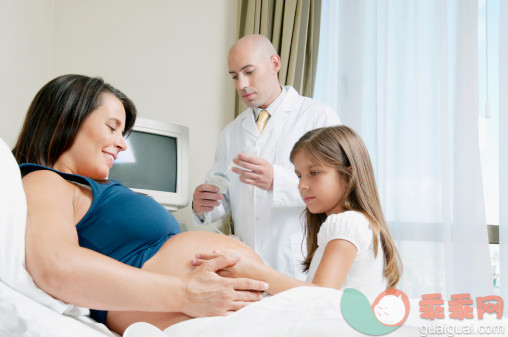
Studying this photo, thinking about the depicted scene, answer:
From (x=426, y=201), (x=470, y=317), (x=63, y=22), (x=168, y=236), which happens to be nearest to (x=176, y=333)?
(x=168, y=236)

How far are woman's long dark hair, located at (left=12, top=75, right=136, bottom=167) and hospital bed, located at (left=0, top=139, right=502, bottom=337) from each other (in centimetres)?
31

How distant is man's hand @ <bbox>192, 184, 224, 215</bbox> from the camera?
2.35 m

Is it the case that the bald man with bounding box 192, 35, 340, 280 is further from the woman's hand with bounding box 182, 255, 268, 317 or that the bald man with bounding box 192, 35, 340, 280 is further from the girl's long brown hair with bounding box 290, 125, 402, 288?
the woman's hand with bounding box 182, 255, 268, 317

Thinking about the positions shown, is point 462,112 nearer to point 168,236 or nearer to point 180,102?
point 180,102

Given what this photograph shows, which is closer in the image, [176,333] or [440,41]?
[176,333]

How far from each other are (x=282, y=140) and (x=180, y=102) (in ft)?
3.69

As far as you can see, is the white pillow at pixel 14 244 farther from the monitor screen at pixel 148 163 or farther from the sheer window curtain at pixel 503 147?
the sheer window curtain at pixel 503 147

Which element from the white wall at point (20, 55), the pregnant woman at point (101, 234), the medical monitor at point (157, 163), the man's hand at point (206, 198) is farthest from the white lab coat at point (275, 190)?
the white wall at point (20, 55)

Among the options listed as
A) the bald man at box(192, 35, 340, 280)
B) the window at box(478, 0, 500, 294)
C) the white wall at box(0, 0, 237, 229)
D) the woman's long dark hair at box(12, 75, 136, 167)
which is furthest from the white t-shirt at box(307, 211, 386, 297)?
the white wall at box(0, 0, 237, 229)

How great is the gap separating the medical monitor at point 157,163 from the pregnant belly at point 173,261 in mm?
1556

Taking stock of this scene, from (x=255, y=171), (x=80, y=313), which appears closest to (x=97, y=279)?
(x=80, y=313)

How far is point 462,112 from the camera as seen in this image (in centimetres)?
280

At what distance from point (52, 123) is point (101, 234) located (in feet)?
1.10

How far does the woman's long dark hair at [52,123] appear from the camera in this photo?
1.25m
